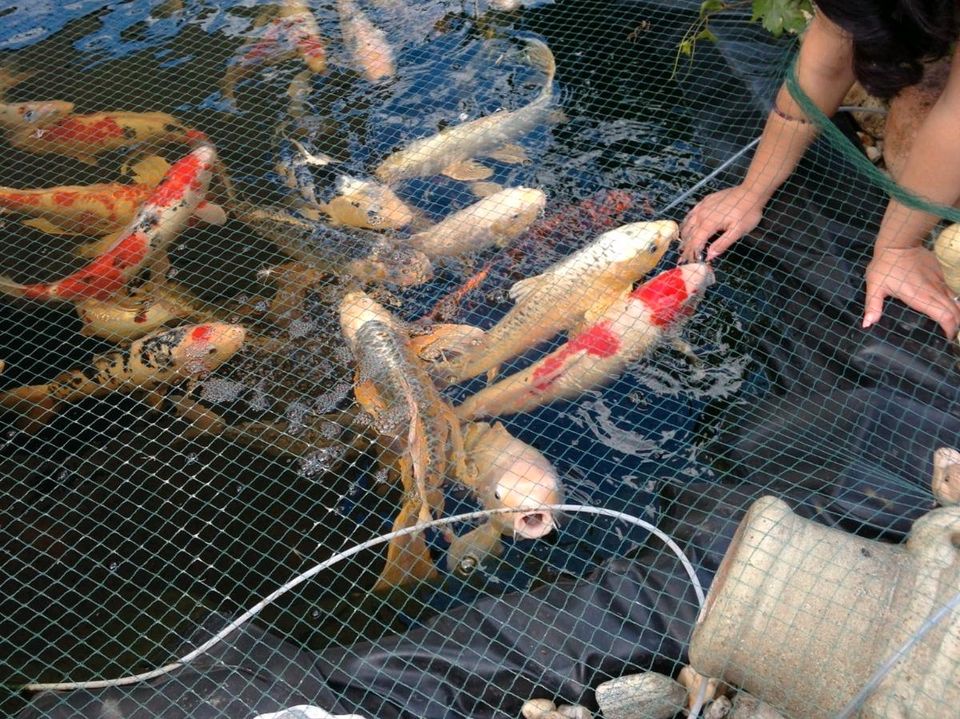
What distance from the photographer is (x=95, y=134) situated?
438 cm

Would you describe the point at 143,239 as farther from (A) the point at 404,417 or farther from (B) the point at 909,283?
(B) the point at 909,283

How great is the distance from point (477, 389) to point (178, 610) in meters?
1.31

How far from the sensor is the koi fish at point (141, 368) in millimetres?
3369

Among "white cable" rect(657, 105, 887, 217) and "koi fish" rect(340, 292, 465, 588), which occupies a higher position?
"white cable" rect(657, 105, 887, 217)

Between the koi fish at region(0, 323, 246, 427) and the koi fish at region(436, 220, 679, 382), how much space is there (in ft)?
3.07

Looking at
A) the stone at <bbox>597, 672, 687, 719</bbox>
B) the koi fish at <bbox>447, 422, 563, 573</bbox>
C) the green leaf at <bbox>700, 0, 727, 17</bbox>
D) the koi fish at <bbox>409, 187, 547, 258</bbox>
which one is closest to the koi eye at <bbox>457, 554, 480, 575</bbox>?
the koi fish at <bbox>447, 422, 563, 573</bbox>

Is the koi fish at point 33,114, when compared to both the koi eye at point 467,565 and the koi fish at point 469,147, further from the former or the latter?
the koi eye at point 467,565

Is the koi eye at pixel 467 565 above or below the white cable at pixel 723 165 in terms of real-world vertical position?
below

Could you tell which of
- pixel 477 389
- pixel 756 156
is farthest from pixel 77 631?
pixel 756 156

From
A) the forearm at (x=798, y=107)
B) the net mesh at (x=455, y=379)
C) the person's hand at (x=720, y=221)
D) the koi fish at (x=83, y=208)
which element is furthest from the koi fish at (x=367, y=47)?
the forearm at (x=798, y=107)

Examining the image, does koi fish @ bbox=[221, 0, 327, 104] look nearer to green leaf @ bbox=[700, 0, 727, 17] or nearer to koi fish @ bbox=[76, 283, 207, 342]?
koi fish @ bbox=[76, 283, 207, 342]

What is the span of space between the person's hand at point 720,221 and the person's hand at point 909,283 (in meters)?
0.56

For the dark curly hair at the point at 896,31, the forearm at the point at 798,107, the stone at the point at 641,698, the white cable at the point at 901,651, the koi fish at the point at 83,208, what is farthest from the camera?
the koi fish at the point at 83,208

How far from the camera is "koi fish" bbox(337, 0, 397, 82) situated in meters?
4.71
